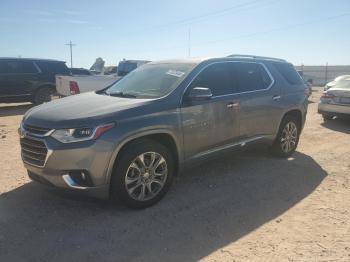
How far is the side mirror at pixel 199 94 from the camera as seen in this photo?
4574 mm

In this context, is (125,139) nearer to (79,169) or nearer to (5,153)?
(79,169)

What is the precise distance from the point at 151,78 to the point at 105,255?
2.65 meters

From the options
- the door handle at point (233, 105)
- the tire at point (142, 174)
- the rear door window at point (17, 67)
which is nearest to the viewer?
the tire at point (142, 174)

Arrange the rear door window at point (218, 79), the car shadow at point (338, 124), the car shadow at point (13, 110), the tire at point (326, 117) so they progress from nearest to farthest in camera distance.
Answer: the rear door window at point (218, 79), the car shadow at point (338, 124), the tire at point (326, 117), the car shadow at point (13, 110)

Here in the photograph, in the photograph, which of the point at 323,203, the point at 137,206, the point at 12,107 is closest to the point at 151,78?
the point at 137,206

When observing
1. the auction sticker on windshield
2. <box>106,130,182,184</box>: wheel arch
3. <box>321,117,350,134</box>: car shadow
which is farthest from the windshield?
<box>321,117,350,134</box>: car shadow

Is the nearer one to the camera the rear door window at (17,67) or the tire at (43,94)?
the rear door window at (17,67)

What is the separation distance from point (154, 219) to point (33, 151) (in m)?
1.54

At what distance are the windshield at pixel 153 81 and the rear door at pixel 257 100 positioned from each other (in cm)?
102

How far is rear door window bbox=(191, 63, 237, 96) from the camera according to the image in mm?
5008

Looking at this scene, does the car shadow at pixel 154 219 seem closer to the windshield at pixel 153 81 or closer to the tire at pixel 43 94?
the windshield at pixel 153 81

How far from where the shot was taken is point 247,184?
5281 mm

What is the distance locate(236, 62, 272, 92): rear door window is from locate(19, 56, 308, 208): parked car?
17mm

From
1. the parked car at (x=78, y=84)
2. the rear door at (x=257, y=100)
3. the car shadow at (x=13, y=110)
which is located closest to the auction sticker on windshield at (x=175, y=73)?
the rear door at (x=257, y=100)
